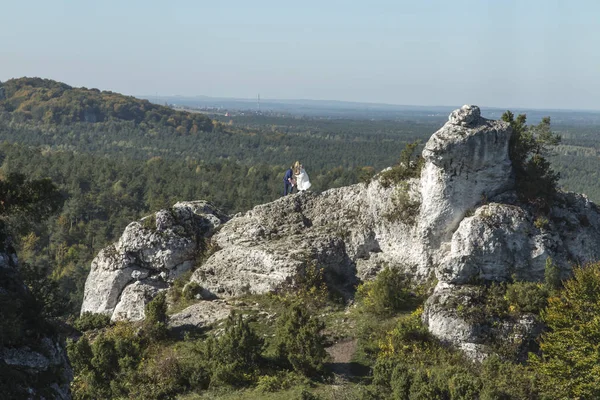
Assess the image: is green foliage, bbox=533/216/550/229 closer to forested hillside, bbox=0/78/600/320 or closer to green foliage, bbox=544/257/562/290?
green foliage, bbox=544/257/562/290

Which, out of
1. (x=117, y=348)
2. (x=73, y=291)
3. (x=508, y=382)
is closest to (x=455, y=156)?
(x=508, y=382)

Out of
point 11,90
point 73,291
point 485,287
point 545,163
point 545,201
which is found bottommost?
point 73,291

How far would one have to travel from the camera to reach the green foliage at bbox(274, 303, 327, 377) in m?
20.2

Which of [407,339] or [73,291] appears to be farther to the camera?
[73,291]

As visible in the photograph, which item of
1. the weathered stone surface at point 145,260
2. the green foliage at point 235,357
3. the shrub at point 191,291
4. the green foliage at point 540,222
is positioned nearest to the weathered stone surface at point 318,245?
the shrub at point 191,291

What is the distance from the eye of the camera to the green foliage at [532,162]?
24.5m

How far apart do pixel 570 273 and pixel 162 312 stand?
18233 millimetres

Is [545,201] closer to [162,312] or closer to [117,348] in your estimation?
[162,312]

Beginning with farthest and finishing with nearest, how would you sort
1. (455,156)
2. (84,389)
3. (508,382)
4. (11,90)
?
(11,90) < (455,156) < (84,389) < (508,382)

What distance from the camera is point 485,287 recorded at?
2250 centimetres

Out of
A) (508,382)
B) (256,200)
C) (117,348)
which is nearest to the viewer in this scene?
(508,382)

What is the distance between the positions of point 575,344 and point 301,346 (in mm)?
9603

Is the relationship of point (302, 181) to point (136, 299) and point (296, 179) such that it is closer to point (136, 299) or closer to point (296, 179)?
point (296, 179)

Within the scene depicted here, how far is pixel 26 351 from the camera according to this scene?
46.5ft
